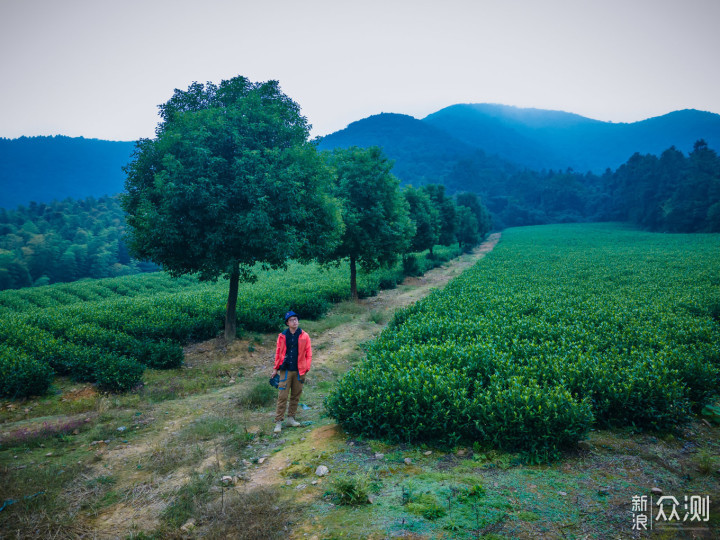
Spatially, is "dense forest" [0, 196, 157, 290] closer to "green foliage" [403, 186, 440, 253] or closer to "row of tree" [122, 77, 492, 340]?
"green foliage" [403, 186, 440, 253]

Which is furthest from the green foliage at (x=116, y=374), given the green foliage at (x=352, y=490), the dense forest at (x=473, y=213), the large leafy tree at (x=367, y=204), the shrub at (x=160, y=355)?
the dense forest at (x=473, y=213)

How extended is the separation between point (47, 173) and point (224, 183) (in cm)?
23452

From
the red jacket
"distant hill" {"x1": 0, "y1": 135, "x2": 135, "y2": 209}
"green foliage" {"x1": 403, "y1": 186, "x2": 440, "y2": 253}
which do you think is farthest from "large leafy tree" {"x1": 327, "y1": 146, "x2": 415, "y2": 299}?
"distant hill" {"x1": 0, "y1": 135, "x2": 135, "y2": 209}

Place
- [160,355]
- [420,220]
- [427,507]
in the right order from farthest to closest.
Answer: [420,220], [160,355], [427,507]

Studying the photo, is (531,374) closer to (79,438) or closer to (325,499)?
(325,499)

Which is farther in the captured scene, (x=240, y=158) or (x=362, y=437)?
(x=240, y=158)

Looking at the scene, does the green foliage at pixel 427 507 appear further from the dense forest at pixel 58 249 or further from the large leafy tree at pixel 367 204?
the dense forest at pixel 58 249

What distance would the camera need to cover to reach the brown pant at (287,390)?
7.67 meters

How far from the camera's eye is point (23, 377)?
900 centimetres

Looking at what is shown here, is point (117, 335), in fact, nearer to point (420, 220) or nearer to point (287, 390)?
point (287, 390)

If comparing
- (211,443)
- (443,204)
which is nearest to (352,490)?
(211,443)

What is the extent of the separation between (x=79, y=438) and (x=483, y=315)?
38.4ft

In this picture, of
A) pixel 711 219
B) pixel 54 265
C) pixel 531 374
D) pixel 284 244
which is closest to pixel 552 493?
pixel 531 374

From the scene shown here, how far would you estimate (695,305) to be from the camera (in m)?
12.9
